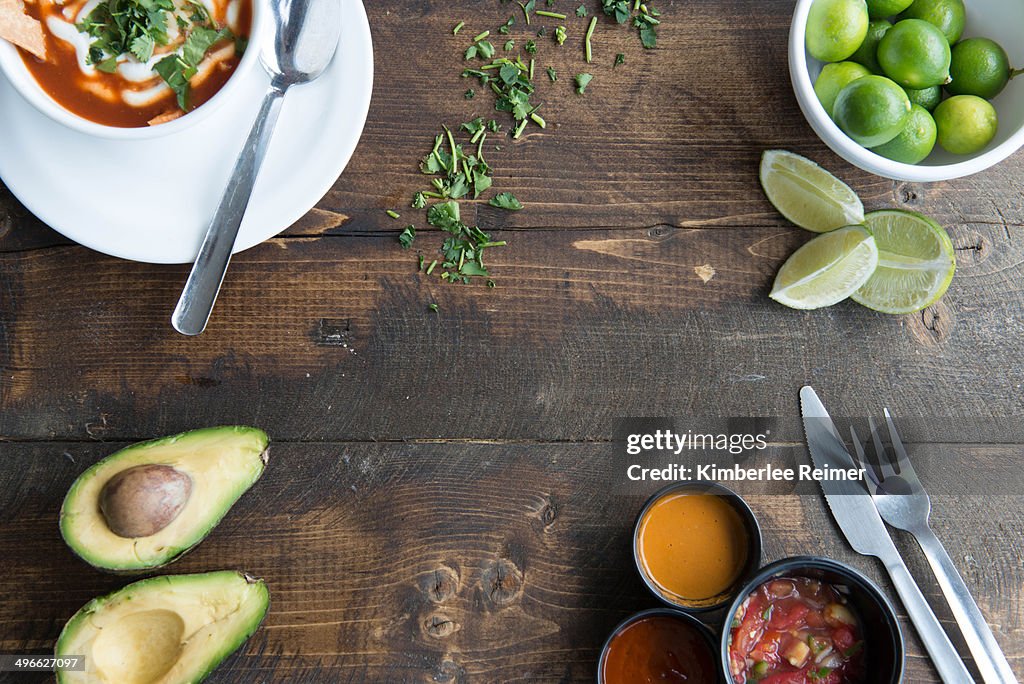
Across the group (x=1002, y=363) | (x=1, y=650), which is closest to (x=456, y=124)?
(x=1002, y=363)

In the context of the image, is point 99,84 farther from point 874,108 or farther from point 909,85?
point 909,85

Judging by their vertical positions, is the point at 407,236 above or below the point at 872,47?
below

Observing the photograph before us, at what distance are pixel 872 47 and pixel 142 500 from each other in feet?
4.81

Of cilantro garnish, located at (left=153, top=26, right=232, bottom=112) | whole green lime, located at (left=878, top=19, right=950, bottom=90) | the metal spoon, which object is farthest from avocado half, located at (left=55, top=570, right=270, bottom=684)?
whole green lime, located at (left=878, top=19, right=950, bottom=90)

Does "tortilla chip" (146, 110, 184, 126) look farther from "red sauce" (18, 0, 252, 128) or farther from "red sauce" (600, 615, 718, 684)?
"red sauce" (600, 615, 718, 684)

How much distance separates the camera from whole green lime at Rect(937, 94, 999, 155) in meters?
1.36

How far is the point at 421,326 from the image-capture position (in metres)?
1.48

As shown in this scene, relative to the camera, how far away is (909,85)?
53.6 inches

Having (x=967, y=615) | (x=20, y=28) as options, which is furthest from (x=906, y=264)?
(x=20, y=28)

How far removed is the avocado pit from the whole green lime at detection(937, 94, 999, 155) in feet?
4.74

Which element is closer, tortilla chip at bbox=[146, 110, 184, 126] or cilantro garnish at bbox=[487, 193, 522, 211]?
tortilla chip at bbox=[146, 110, 184, 126]

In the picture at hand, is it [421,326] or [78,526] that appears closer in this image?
[78,526]

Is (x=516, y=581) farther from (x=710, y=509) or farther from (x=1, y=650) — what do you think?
(x=1, y=650)

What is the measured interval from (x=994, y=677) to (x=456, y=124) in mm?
1412
